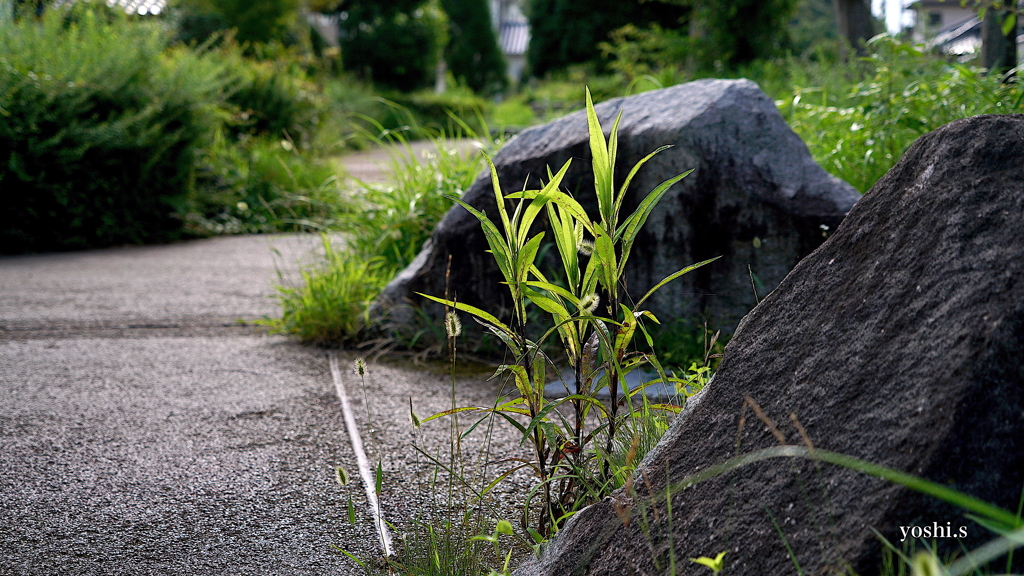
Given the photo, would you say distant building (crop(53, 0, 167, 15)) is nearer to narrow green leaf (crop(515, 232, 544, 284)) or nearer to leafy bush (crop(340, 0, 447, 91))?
narrow green leaf (crop(515, 232, 544, 284))

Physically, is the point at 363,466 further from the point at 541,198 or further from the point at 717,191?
the point at 717,191

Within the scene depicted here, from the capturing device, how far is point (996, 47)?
4953mm

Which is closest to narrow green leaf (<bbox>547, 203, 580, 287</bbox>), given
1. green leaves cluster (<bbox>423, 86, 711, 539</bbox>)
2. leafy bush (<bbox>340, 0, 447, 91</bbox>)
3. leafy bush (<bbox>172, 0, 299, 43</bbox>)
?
green leaves cluster (<bbox>423, 86, 711, 539</bbox>)

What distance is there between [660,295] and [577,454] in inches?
73.9

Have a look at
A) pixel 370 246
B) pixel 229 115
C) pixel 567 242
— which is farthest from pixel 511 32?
pixel 567 242

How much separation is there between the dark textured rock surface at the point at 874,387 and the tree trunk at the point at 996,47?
13.4ft

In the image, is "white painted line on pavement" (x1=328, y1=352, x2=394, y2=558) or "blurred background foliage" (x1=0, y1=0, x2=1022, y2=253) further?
"blurred background foliage" (x1=0, y1=0, x2=1022, y2=253)

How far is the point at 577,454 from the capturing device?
182 centimetres

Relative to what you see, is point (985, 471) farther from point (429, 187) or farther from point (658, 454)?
point (429, 187)

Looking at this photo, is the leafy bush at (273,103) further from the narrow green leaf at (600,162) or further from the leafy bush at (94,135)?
the narrow green leaf at (600,162)

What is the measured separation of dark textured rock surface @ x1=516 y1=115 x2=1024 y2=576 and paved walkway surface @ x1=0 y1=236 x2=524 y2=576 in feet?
2.62

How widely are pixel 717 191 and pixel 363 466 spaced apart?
6.34ft

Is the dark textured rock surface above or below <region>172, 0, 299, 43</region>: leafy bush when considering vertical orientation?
below

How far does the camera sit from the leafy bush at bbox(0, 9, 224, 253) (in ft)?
22.1
